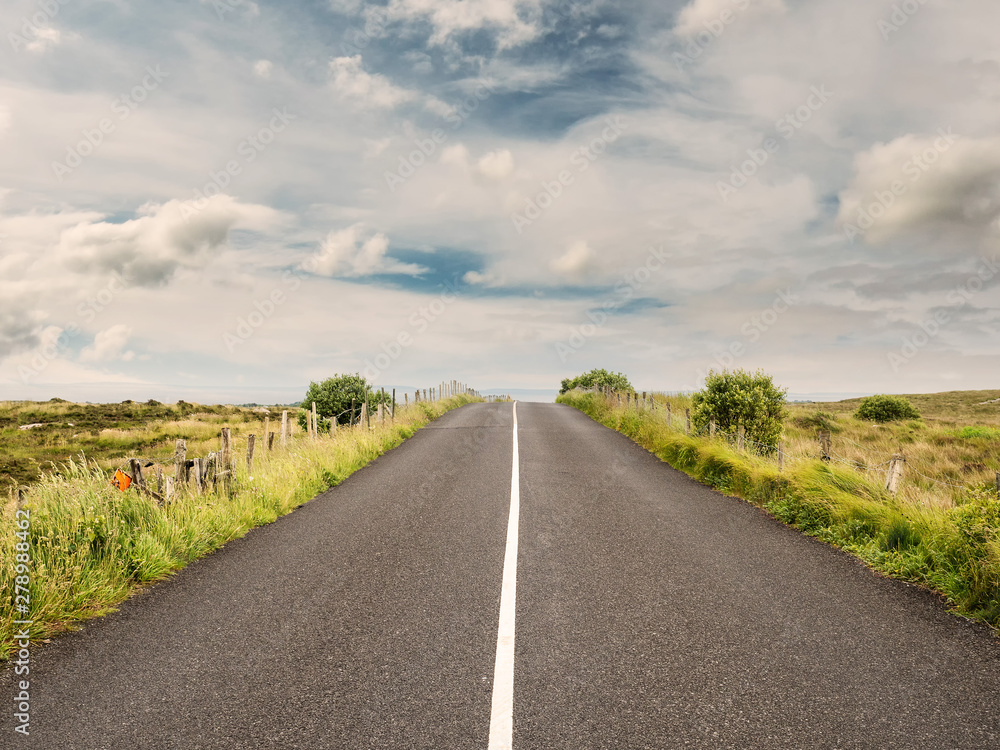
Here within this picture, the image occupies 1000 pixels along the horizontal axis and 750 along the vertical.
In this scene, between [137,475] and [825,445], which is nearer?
[137,475]

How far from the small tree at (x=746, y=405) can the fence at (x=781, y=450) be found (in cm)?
25

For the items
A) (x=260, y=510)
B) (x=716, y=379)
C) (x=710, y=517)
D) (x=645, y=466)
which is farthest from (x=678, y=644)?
(x=716, y=379)

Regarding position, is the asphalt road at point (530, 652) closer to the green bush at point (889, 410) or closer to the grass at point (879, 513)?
the grass at point (879, 513)

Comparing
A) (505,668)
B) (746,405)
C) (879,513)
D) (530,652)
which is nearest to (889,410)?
(746,405)

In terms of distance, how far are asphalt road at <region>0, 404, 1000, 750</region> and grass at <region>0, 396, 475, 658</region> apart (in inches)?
12.1

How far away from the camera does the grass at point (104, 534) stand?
500cm

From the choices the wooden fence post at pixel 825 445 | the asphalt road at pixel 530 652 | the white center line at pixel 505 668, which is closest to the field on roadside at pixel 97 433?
the asphalt road at pixel 530 652

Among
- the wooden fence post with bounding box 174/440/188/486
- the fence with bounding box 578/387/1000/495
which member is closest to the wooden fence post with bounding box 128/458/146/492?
the wooden fence post with bounding box 174/440/188/486

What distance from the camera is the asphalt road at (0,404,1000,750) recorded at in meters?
3.40

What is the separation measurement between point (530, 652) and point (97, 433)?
4155 cm

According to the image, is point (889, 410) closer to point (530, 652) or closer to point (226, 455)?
point (226, 455)

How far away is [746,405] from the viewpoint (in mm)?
15039

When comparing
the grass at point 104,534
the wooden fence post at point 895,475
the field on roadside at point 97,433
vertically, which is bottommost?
the field on roadside at point 97,433

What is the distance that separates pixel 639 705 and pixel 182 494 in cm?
720
